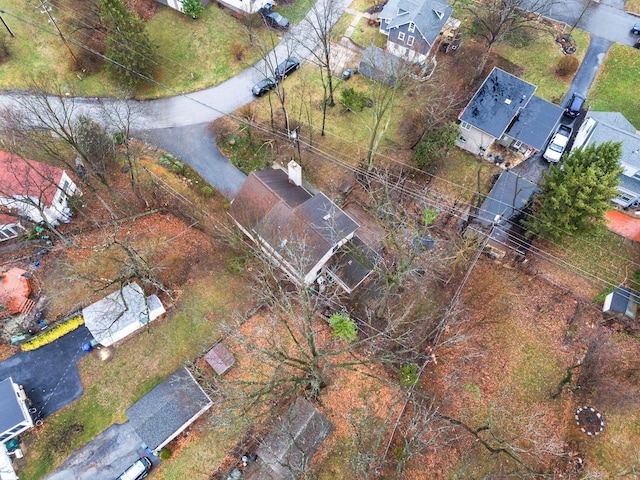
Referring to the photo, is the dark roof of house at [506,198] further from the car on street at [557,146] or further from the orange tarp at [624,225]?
the orange tarp at [624,225]

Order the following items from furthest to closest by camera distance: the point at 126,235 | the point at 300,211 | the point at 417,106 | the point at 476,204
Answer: the point at 417,106
the point at 476,204
the point at 126,235
the point at 300,211

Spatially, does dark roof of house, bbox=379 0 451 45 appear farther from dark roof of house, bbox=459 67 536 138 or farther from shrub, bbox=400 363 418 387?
shrub, bbox=400 363 418 387

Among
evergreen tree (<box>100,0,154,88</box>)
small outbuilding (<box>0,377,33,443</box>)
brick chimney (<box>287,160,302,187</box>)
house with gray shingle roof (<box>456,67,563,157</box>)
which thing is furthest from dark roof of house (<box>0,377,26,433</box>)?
house with gray shingle roof (<box>456,67,563,157</box>)

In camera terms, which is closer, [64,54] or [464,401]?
[464,401]

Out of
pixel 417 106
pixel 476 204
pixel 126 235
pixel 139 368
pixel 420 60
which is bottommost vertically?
pixel 139 368

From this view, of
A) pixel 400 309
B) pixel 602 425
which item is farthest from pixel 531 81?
pixel 602 425

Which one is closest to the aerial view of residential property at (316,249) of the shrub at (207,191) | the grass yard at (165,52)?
the shrub at (207,191)

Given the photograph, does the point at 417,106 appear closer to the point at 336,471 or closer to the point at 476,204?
the point at 476,204
